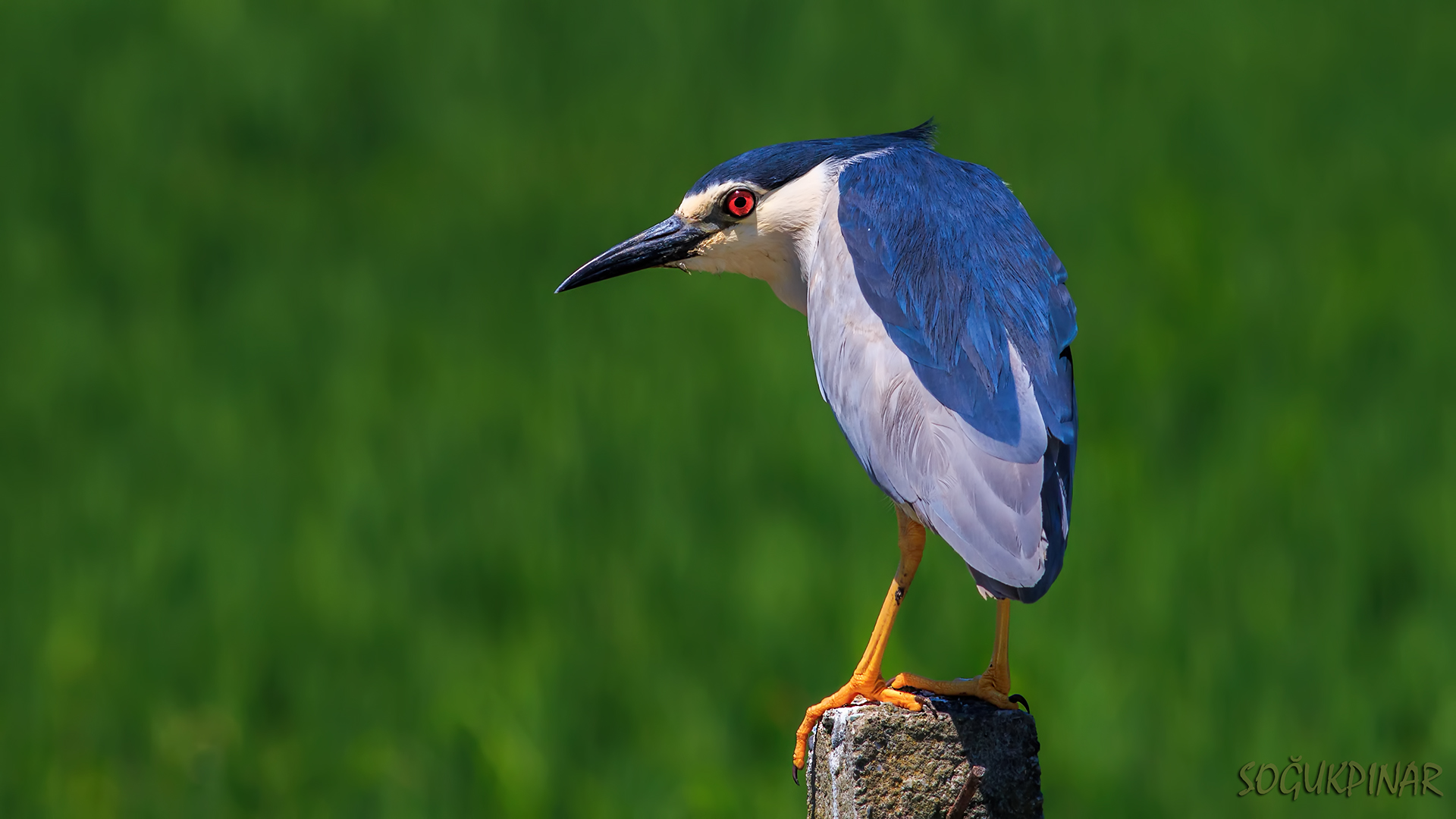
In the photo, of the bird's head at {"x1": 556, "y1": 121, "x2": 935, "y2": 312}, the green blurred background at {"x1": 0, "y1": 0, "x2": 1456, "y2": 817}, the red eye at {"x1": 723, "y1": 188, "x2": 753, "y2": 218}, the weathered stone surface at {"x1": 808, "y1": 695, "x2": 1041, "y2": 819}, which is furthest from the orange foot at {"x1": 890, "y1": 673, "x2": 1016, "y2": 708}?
the green blurred background at {"x1": 0, "y1": 0, "x2": 1456, "y2": 817}

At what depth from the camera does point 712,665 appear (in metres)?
5.24

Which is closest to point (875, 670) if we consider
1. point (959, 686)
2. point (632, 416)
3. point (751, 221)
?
point (959, 686)

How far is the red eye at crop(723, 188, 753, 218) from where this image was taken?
9.55ft

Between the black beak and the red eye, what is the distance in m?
0.08

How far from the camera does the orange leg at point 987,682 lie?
2281 millimetres

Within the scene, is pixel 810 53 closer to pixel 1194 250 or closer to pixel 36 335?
pixel 1194 250

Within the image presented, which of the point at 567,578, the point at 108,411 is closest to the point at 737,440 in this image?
the point at 567,578

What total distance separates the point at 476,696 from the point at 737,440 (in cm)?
161

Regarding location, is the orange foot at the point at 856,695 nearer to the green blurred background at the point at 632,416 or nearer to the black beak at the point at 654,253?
the black beak at the point at 654,253

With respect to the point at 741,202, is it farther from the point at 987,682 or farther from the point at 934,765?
the point at 934,765

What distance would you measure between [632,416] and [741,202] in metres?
3.55

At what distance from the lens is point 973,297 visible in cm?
252

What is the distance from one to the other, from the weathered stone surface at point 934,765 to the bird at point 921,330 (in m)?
0.08

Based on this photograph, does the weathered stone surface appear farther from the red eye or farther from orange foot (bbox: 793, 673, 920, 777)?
the red eye
